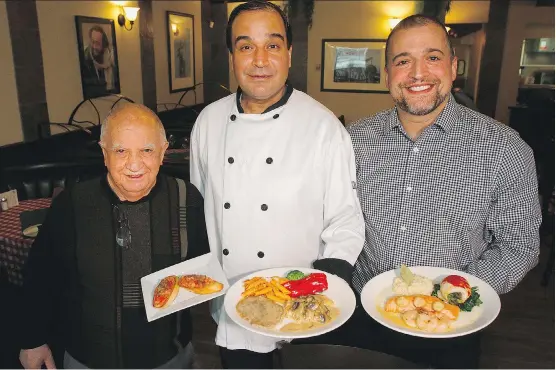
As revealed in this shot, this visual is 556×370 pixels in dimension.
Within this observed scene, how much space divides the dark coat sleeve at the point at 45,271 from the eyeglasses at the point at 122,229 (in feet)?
0.46

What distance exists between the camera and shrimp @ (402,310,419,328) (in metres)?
1.40

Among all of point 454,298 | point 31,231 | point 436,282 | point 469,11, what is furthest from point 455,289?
point 469,11

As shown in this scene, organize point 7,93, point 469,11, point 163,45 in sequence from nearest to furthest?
1. point 7,93
2. point 163,45
3. point 469,11

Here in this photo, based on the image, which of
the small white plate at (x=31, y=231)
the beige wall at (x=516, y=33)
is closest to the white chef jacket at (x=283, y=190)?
the small white plate at (x=31, y=231)

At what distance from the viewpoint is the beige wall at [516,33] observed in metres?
8.16

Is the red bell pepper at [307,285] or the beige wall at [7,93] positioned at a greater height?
the beige wall at [7,93]

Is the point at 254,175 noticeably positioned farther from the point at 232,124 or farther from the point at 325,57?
the point at 325,57

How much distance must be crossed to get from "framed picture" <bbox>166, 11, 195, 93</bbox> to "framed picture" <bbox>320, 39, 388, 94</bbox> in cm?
244

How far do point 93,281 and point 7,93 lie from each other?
4253 millimetres

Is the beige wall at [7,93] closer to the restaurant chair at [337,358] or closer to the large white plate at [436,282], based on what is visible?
the large white plate at [436,282]

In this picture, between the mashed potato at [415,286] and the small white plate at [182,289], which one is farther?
the mashed potato at [415,286]

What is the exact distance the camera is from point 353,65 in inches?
325

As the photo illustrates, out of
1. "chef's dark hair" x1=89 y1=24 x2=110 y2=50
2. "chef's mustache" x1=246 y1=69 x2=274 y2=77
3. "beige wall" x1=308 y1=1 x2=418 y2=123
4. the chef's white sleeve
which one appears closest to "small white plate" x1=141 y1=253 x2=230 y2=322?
the chef's white sleeve

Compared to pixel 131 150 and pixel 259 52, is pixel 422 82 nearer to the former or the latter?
pixel 259 52
